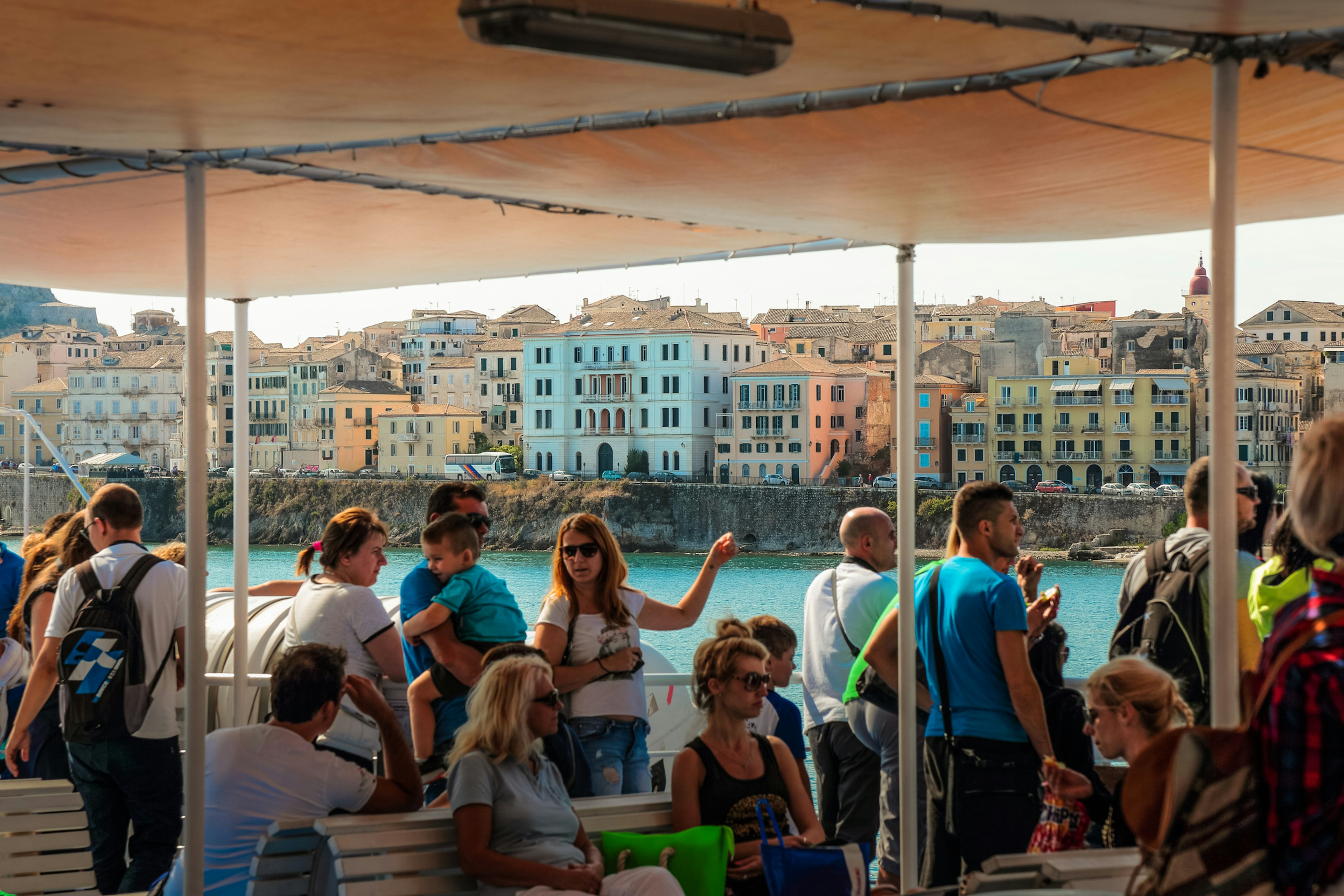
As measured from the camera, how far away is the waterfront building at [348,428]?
3381 inches

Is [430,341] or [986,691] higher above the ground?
[430,341]

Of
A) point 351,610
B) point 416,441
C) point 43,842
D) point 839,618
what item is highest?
point 416,441

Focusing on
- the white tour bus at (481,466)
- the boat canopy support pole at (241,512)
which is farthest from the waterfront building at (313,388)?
the boat canopy support pole at (241,512)

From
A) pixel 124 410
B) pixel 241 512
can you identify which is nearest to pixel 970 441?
pixel 124 410

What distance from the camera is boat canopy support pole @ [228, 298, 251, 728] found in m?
4.88

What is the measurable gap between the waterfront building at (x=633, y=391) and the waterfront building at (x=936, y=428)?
1123cm

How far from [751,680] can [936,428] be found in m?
72.7

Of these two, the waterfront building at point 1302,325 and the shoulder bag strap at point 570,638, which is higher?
the waterfront building at point 1302,325

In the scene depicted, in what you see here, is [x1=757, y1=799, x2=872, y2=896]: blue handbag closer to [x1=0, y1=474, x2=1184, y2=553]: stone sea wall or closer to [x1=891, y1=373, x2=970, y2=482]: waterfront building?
[x1=0, y1=474, x2=1184, y2=553]: stone sea wall

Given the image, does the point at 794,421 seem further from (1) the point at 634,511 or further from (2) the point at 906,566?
(2) the point at 906,566

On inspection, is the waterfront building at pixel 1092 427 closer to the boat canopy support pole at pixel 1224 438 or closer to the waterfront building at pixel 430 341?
the waterfront building at pixel 430 341

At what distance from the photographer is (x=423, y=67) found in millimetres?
2258

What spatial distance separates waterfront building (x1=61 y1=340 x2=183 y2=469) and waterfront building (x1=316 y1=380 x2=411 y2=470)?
35.6ft

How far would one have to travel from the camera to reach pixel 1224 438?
2125mm
